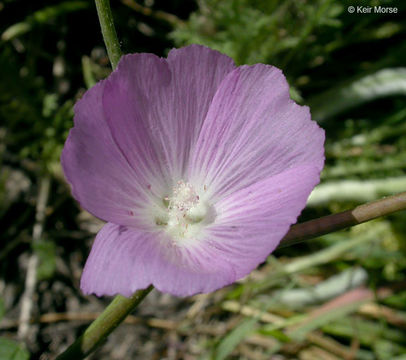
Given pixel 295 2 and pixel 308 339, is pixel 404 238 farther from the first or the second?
pixel 295 2

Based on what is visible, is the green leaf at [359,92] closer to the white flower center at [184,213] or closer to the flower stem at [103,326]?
the white flower center at [184,213]

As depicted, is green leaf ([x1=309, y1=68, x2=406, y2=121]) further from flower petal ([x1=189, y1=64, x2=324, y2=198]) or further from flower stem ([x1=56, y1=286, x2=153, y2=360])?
flower stem ([x1=56, y1=286, x2=153, y2=360])

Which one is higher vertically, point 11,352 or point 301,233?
point 301,233

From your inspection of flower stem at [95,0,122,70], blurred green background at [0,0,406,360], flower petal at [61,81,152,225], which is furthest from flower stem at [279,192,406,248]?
blurred green background at [0,0,406,360]

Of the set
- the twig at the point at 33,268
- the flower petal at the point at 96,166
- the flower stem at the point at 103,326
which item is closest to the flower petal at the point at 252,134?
the flower petal at the point at 96,166

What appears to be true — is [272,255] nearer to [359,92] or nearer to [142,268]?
[359,92]

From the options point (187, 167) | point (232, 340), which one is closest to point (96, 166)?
point (187, 167)
